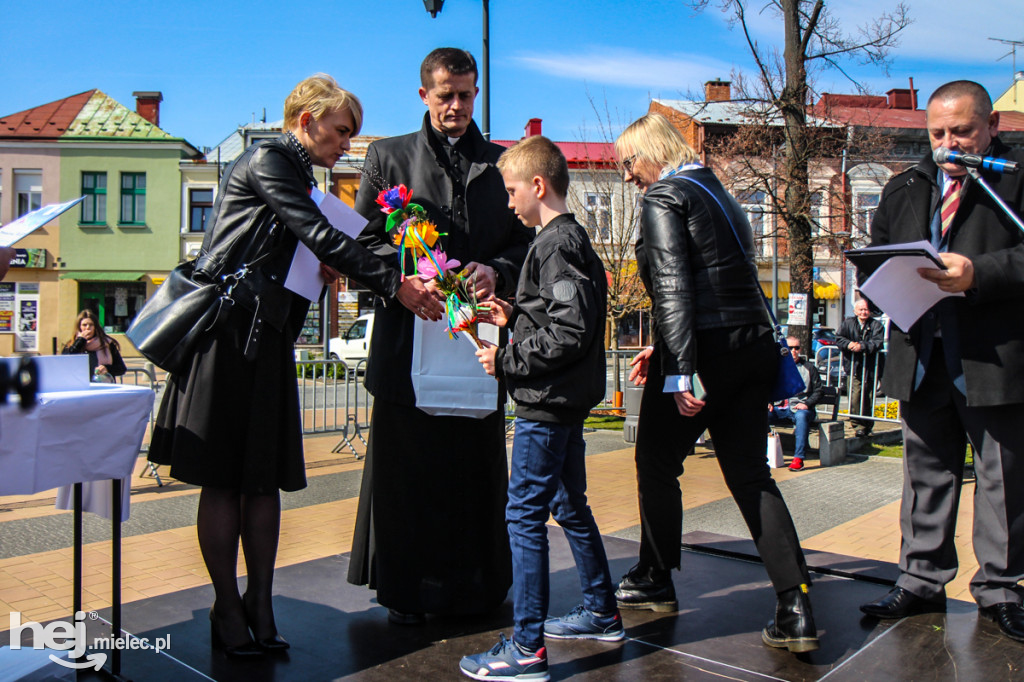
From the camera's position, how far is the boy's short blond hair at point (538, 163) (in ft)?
9.34

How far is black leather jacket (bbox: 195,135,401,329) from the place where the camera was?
275 centimetres

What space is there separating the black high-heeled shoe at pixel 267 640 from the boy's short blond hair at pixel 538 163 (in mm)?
1821

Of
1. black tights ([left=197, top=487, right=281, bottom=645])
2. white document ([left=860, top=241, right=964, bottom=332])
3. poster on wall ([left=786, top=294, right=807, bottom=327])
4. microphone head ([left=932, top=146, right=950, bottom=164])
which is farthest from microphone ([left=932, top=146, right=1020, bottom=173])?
poster on wall ([left=786, top=294, right=807, bottom=327])

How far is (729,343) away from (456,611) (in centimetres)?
149

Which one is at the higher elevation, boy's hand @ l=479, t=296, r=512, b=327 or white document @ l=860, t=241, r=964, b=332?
white document @ l=860, t=241, r=964, b=332

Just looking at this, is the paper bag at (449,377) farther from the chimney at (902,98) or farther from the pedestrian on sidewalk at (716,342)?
the chimney at (902,98)

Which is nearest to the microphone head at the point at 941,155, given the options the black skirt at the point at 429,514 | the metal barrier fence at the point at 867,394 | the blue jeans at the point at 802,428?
the black skirt at the point at 429,514

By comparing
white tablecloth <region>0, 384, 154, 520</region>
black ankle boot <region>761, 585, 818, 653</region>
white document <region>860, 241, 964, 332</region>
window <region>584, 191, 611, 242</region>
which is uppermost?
window <region>584, 191, 611, 242</region>

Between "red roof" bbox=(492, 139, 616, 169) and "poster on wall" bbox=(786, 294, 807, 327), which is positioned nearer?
"poster on wall" bbox=(786, 294, 807, 327)

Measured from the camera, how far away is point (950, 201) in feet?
10.7

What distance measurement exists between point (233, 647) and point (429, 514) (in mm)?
844

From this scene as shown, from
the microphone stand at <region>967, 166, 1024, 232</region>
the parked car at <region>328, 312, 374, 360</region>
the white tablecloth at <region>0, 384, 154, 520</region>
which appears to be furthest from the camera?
the parked car at <region>328, 312, 374, 360</region>

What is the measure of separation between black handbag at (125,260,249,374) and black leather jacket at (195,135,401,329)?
78mm

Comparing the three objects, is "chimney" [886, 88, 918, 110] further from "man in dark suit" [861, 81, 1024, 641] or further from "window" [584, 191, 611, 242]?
"man in dark suit" [861, 81, 1024, 641]
